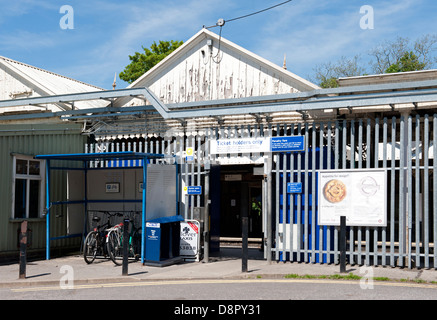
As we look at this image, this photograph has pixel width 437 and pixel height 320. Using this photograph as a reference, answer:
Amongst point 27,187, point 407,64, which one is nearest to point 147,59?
point 407,64

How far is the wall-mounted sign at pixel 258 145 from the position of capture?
13.3 meters

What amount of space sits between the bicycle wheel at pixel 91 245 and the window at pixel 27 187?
2382 mm

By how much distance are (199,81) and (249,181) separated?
601cm

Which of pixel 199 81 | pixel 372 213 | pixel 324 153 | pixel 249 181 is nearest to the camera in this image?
pixel 372 213

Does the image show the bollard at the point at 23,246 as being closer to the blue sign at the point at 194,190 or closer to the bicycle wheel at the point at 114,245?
the bicycle wheel at the point at 114,245

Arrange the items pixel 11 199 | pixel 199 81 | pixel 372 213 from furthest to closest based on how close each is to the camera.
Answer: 1. pixel 199 81
2. pixel 11 199
3. pixel 372 213

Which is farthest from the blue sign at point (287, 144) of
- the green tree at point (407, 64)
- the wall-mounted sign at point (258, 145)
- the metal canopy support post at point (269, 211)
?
the green tree at point (407, 64)

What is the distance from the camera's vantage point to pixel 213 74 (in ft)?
60.3

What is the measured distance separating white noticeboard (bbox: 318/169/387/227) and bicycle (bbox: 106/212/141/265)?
4.91 meters

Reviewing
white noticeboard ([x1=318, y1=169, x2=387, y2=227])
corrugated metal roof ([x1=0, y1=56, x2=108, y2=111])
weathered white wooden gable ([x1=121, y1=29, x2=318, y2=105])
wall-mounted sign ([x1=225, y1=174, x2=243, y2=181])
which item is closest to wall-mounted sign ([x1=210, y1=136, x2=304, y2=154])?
white noticeboard ([x1=318, y1=169, x2=387, y2=227])

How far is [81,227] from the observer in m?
16.8

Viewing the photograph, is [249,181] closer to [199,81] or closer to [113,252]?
[199,81]
